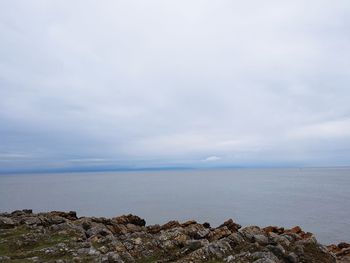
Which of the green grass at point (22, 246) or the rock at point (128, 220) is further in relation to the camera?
the rock at point (128, 220)

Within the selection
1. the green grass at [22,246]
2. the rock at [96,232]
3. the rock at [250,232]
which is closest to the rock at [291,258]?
the rock at [250,232]

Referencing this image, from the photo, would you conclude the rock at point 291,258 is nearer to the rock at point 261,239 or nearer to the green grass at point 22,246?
the rock at point 261,239

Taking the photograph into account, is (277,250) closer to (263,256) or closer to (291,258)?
(291,258)

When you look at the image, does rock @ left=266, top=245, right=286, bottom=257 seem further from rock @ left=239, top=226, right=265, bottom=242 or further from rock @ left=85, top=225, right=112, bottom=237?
rock @ left=85, top=225, right=112, bottom=237

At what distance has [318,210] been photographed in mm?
82750

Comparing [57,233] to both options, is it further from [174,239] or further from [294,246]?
[294,246]

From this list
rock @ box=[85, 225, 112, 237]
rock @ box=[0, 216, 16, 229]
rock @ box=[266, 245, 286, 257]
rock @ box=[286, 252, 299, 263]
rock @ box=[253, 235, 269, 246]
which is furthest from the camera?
rock @ box=[0, 216, 16, 229]

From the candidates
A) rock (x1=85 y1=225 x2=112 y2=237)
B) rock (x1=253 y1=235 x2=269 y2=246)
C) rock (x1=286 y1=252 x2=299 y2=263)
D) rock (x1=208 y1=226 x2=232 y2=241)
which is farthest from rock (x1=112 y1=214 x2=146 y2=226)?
rock (x1=286 y1=252 x2=299 y2=263)

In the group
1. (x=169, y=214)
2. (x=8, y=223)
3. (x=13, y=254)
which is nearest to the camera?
(x=13, y=254)

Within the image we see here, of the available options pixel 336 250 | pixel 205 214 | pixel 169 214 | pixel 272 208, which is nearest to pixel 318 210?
pixel 272 208

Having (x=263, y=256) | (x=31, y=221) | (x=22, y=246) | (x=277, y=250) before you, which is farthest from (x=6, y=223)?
(x=277, y=250)

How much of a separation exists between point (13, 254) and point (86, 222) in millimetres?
9355

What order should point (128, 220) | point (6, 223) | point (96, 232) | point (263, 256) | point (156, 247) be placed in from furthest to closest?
point (128, 220) → point (6, 223) → point (96, 232) → point (156, 247) → point (263, 256)

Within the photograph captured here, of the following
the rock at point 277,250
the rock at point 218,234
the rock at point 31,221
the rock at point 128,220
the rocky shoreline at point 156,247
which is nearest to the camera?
the rocky shoreline at point 156,247
